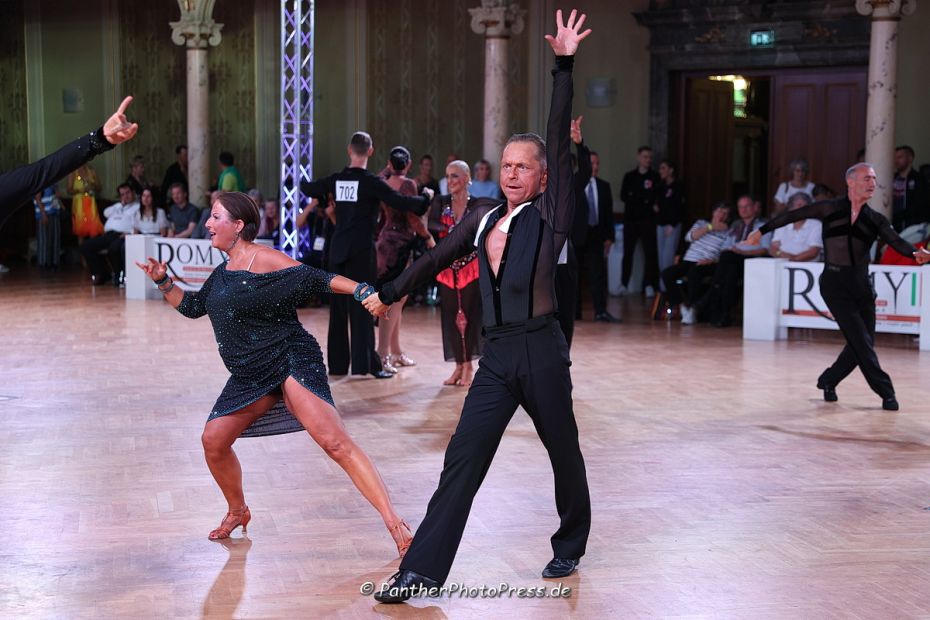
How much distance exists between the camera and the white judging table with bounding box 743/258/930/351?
9.88 m

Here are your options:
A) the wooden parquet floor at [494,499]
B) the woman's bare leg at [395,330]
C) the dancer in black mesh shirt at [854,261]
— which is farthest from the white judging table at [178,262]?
the dancer in black mesh shirt at [854,261]

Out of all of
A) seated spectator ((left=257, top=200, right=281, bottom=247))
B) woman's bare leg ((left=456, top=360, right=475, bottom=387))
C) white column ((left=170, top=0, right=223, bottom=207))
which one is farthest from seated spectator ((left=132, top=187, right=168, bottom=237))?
woman's bare leg ((left=456, top=360, right=475, bottom=387))

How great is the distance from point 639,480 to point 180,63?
13.7 metres

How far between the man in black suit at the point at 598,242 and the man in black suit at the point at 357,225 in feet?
12.2

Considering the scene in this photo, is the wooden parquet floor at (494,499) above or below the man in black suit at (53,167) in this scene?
below

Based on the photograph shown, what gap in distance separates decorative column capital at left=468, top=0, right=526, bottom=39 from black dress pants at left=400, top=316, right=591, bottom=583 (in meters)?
9.63

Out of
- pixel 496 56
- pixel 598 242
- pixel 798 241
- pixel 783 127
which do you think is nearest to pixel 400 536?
pixel 798 241

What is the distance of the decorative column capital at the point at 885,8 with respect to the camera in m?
11.2

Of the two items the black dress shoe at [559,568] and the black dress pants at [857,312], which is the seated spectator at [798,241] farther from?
the black dress shoe at [559,568]

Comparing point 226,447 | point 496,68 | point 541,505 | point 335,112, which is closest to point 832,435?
point 541,505

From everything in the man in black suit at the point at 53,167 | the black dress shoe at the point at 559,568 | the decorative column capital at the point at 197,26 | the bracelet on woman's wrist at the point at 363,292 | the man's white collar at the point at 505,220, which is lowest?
the black dress shoe at the point at 559,568

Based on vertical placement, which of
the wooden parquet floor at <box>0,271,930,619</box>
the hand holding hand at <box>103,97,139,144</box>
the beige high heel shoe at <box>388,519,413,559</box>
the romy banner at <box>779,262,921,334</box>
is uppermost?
the hand holding hand at <box>103,97,139,144</box>

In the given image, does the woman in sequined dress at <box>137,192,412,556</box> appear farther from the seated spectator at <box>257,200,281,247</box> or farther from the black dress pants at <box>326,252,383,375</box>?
the seated spectator at <box>257,200,281,247</box>

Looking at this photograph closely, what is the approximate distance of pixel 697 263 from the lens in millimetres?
11570
